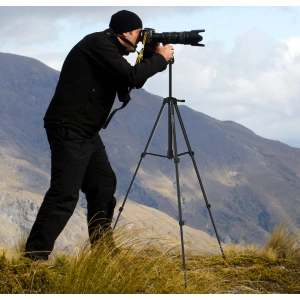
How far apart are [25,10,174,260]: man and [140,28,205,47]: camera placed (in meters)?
0.18

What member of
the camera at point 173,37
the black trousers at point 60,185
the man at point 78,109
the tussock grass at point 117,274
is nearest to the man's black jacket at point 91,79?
the man at point 78,109

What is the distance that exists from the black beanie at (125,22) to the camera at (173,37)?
147mm

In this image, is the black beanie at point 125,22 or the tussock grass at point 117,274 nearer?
the tussock grass at point 117,274

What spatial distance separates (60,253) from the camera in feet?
17.8

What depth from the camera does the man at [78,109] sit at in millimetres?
4273

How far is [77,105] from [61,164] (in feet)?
1.54

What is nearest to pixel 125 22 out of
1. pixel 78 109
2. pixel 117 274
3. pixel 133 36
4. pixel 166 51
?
pixel 133 36

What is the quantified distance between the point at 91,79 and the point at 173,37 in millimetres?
864

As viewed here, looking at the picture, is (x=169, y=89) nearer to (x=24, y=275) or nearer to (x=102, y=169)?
(x=102, y=169)

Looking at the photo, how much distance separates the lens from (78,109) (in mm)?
4312

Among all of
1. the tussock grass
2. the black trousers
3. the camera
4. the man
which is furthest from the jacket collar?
the tussock grass

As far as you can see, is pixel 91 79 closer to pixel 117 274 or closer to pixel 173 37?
pixel 173 37

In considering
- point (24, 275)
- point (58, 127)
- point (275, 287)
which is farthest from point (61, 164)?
point (275, 287)

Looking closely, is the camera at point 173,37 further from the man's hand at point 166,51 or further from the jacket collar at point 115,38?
the jacket collar at point 115,38
